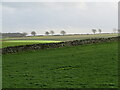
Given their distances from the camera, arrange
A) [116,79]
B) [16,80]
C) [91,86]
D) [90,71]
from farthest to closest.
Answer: [90,71] → [16,80] → [116,79] → [91,86]

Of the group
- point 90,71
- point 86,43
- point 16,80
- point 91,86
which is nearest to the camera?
point 91,86

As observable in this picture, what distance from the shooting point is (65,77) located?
478 inches

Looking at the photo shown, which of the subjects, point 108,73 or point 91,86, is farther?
point 108,73

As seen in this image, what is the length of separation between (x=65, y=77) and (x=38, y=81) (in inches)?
70.1

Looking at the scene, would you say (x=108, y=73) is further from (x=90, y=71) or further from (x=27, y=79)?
(x=27, y=79)

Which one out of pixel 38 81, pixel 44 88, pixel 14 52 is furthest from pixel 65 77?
pixel 14 52

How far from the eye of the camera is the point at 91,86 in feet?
32.1

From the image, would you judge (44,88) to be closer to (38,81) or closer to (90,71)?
(38,81)

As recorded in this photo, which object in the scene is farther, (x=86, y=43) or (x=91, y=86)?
(x=86, y=43)

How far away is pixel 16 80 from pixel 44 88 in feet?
9.56

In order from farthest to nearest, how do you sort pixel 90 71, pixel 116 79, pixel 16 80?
pixel 90 71, pixel 16 80, pixel 116 79

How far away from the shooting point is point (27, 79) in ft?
39.9

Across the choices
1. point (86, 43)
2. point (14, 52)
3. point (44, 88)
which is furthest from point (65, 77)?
point (86, 43)

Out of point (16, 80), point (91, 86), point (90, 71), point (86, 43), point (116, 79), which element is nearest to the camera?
point (91, 86)
